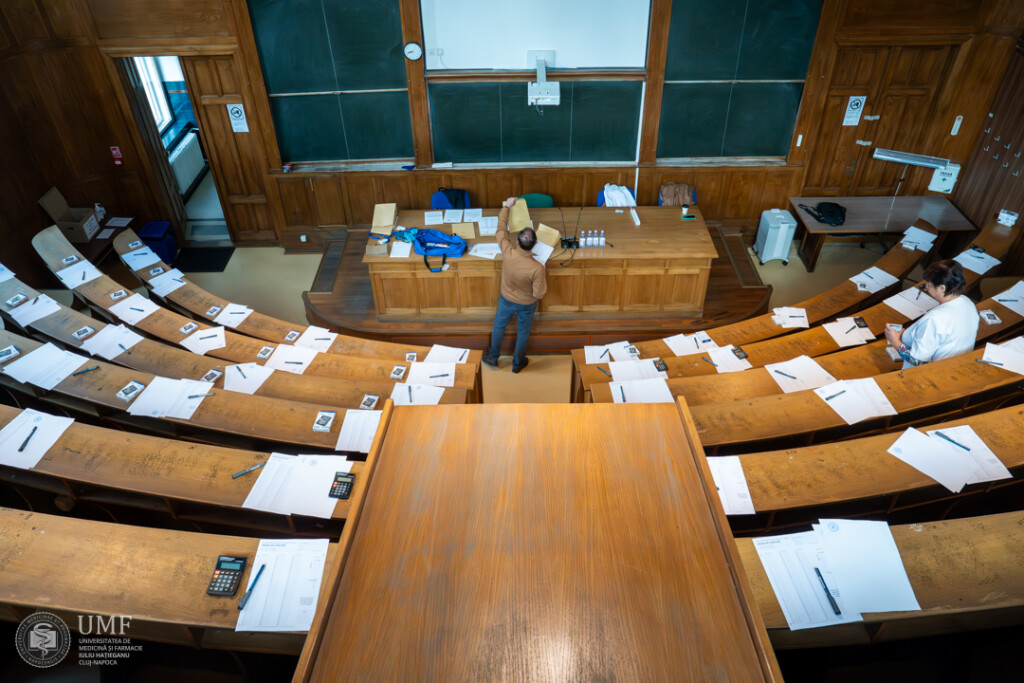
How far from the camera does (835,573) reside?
2447mm

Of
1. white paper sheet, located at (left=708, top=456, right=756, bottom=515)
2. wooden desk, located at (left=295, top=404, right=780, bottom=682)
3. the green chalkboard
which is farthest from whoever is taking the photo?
the green chalkboard

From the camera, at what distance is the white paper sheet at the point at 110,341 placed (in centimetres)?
432

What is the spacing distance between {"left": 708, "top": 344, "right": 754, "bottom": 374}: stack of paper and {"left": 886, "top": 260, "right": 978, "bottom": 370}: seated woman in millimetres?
1039

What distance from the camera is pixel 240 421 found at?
357cm

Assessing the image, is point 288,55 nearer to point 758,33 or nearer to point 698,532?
point 758,33

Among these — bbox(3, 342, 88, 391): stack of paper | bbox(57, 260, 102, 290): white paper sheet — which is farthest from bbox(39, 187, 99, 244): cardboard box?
bbox(3, 342, 88, 391): stack of paper

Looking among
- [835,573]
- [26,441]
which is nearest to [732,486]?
[835,573]

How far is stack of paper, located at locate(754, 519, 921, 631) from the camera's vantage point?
7.68 feet

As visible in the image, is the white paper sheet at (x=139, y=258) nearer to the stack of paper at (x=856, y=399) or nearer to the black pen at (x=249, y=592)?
the black pen at (x=249, y=592)

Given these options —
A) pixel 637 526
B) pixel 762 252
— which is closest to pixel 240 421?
pixel 637 526

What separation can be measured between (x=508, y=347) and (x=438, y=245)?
1.25m

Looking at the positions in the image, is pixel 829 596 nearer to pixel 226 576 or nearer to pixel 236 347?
pixel 226 576

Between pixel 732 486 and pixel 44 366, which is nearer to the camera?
pixel 732 486

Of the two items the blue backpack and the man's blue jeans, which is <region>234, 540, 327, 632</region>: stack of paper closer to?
the man's blue jeans
